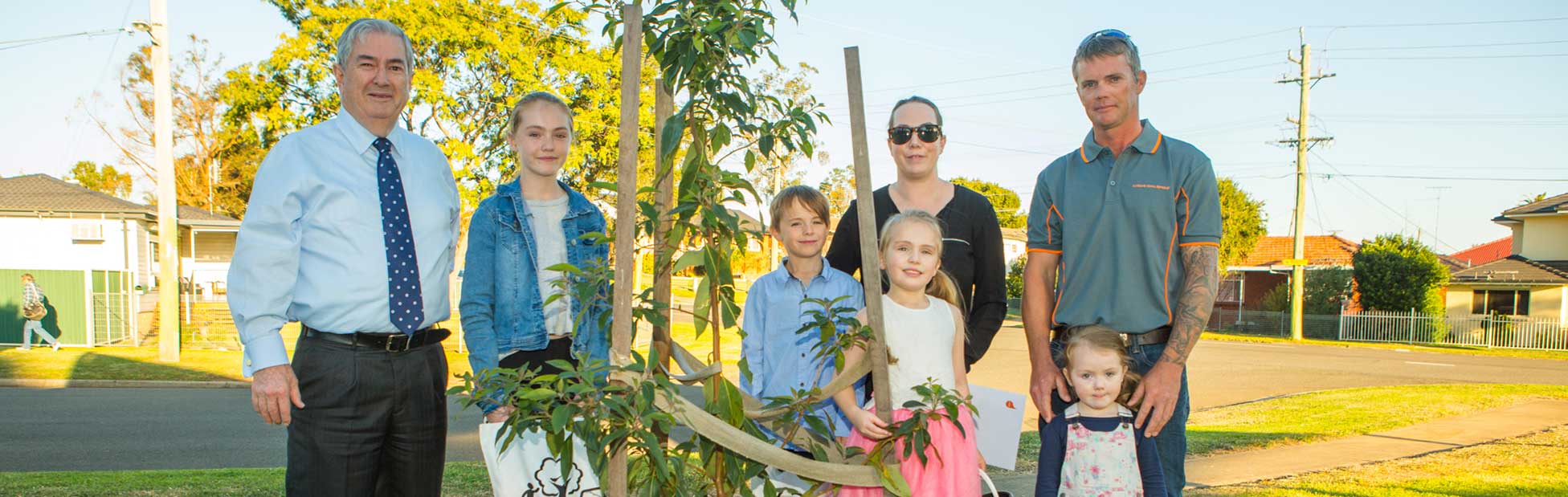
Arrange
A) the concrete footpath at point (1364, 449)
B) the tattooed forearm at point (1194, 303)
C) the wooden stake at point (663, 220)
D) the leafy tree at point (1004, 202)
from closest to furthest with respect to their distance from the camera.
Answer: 1. the wooden stake at point (663, 220)
2. the tattooed forearm at point (1194, 303)
3. the concrete footpath at point (1364, 449)
4. the leafy tree at point (1004, 202)

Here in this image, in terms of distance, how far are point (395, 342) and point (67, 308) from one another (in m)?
20.7

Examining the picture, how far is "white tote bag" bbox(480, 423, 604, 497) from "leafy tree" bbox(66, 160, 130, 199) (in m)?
59.5

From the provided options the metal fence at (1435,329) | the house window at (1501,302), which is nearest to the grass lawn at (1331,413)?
the metal fence at (1435,329)

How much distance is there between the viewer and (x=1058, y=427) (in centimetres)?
308

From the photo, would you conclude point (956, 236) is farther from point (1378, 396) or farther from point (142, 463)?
point (1378, 396)

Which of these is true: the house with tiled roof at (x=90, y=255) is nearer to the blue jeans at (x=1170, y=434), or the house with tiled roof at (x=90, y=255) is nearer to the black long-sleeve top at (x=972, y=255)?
the black long-sleeve top at (x=972, y=255)

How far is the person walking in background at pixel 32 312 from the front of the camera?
16844 millimetres

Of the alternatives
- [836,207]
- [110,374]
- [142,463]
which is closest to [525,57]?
[110,374]

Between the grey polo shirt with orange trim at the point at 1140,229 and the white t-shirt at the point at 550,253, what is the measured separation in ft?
5.74

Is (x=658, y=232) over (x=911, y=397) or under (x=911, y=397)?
over

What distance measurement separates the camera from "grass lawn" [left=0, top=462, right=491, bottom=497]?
16.6 feet

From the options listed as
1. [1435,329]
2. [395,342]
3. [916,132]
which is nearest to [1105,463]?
[916,132]

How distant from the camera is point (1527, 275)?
30531 millimetres

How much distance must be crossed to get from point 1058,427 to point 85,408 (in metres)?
11.4
